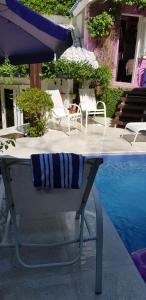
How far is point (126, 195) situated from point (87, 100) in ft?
16.3

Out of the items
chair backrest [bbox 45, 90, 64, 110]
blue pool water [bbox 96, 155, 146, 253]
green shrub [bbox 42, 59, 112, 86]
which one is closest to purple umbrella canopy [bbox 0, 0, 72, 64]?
blue pool water [bbox 96, 155, 146, 253]

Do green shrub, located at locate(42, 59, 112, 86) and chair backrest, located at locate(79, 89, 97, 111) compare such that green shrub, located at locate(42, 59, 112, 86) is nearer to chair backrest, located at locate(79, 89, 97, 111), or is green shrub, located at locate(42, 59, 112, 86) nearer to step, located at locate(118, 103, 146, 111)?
Answer: chair backrest, located at locate(79, 89, 97, 111)

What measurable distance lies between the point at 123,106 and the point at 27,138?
3.70 m

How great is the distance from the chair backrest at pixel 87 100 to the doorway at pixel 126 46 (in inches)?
96.8

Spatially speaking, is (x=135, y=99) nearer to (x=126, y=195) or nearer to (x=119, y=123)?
(x=119, y=123)

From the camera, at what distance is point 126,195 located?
17.7 feet

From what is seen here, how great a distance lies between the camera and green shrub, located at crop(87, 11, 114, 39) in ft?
32.8

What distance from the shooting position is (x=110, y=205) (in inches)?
197

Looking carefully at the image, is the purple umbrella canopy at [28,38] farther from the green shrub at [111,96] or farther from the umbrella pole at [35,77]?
the green shrub at [111,96]

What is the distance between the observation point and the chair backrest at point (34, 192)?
88.0 inches

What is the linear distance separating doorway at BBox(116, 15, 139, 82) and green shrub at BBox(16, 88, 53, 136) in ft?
16.8

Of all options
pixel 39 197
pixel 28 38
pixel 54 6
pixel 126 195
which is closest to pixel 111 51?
pixel 54 6

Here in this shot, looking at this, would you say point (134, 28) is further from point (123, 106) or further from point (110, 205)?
point (110, 205)

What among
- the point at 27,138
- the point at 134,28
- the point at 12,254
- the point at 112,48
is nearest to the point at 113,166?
the point at 27,138
